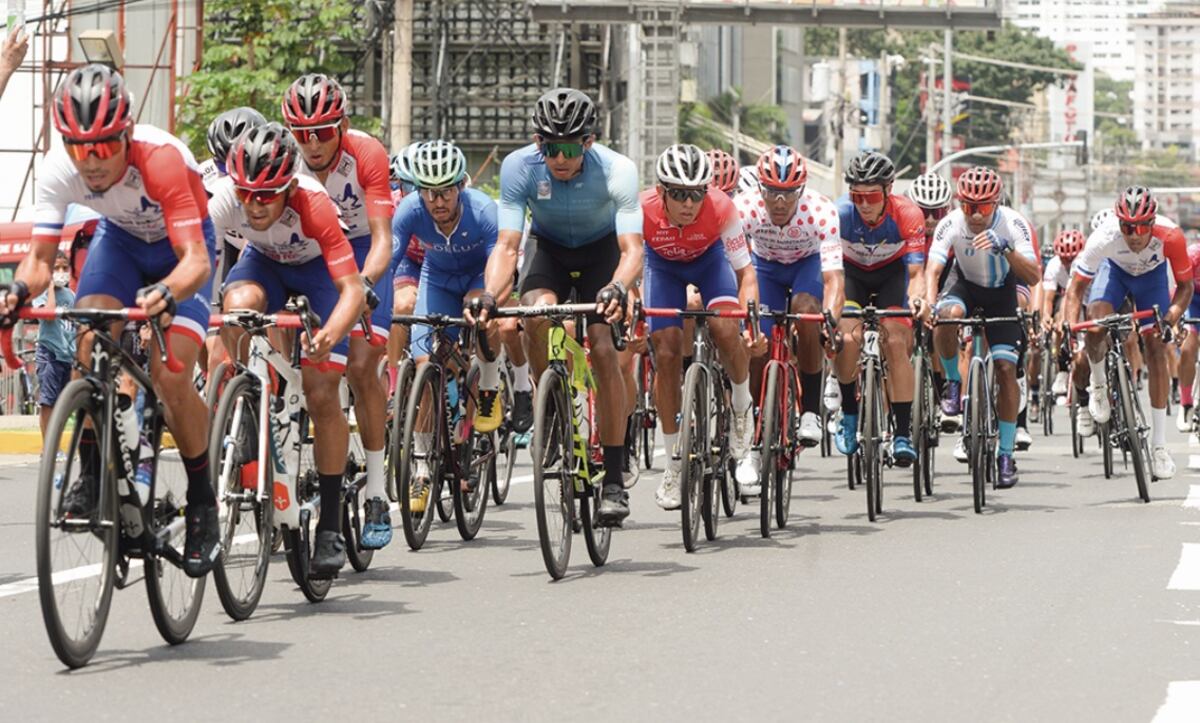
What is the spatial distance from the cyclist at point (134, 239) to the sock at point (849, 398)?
6094 millimetres

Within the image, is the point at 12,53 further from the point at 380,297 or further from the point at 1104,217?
Answer: the point at 1104,217

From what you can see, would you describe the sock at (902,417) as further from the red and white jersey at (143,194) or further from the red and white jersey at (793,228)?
the red and white jersey at (143,194)

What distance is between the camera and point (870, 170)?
13898 mm

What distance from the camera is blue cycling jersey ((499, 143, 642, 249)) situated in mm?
10570

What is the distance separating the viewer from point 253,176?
8.48 meters

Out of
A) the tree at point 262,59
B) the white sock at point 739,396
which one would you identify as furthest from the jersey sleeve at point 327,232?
the tree at point 262,59

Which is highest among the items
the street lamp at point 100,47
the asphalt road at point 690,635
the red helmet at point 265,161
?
the street lamp at point 100,47

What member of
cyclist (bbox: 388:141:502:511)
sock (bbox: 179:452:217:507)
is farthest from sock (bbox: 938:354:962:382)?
sock (bbox: 179:452:217:507)

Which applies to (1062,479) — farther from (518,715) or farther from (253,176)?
(518,715)

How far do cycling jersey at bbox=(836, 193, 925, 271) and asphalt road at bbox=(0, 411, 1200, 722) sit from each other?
2.53m

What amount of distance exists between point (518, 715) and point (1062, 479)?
1010 centimetres

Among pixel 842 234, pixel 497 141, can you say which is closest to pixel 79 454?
pixel 842 234

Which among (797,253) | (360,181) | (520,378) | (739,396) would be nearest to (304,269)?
(360,181)

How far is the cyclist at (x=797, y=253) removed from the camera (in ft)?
42.4
